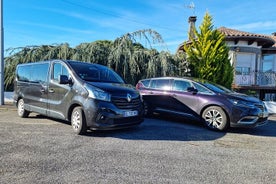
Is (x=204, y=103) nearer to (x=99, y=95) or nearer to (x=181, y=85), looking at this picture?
(x=181, y=85)

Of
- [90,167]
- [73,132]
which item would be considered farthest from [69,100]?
[90,167]

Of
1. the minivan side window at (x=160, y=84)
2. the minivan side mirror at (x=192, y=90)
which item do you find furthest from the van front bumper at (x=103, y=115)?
the minivan side window at (x=160, y=84)

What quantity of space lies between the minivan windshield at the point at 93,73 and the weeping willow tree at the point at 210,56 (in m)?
6.86

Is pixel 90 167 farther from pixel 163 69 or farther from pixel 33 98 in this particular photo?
pixel 163 69

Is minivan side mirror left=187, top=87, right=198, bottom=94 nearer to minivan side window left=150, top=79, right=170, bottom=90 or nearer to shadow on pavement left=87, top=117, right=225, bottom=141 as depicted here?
minivan side window left=150, top=79, right=170, bottom=90

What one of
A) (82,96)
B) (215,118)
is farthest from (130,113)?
(215,118)

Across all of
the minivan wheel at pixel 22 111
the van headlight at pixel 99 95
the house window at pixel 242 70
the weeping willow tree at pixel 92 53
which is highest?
the weeping willow tree at pixel 92 53

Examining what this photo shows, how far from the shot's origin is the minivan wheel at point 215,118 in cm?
663

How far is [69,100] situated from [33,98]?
6.64 ft

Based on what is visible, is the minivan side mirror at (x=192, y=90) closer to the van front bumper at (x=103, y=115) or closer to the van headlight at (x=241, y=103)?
the van headlight at (x=241, y=103)

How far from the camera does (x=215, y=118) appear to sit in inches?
268

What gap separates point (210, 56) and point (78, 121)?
344 inches

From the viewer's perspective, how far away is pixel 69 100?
19.3ft

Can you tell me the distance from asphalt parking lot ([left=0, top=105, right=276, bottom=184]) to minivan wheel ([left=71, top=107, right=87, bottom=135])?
0.54 feet
